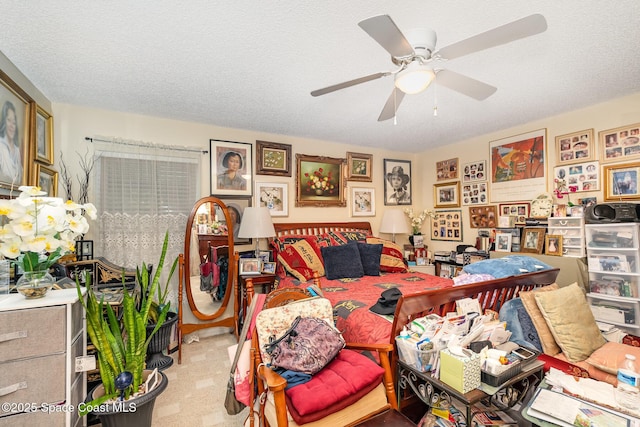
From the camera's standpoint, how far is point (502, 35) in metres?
1.38

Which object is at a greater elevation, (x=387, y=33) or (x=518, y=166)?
(x=387, y=33)

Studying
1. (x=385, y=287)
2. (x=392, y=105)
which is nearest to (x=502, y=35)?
(x=392, y=105)

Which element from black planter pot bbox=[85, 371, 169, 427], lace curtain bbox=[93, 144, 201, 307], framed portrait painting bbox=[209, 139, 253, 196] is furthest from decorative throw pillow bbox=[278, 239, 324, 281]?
black planter pot bbox=[85, 371, 169, 427]

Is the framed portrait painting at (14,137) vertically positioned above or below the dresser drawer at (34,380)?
above

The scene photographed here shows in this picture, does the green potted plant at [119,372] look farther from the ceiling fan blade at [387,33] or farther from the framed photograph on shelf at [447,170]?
the framed photograph on shelf at [447,170]

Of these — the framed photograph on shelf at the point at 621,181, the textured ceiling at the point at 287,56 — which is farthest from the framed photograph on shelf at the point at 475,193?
the framed photograph on shelf at the point at 621,181

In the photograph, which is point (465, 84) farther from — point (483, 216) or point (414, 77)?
point (483, 216)

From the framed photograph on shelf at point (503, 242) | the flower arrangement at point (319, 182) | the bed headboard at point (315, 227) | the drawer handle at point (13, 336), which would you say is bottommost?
the drawer handle at point (13, 336)

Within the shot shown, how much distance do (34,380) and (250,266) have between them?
2019 mm

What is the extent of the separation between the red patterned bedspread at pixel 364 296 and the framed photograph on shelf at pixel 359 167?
1.73 m

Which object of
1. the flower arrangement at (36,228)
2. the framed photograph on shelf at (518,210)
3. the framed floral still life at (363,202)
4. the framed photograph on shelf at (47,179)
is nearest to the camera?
the flower arrangement at (36,228)

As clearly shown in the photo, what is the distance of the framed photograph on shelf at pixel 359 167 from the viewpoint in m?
4.64

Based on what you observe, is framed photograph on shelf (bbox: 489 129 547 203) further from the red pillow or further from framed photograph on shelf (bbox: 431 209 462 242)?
the red pillow

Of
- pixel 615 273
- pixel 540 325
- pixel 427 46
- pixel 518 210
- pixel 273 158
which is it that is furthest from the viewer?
pixel 273 158
